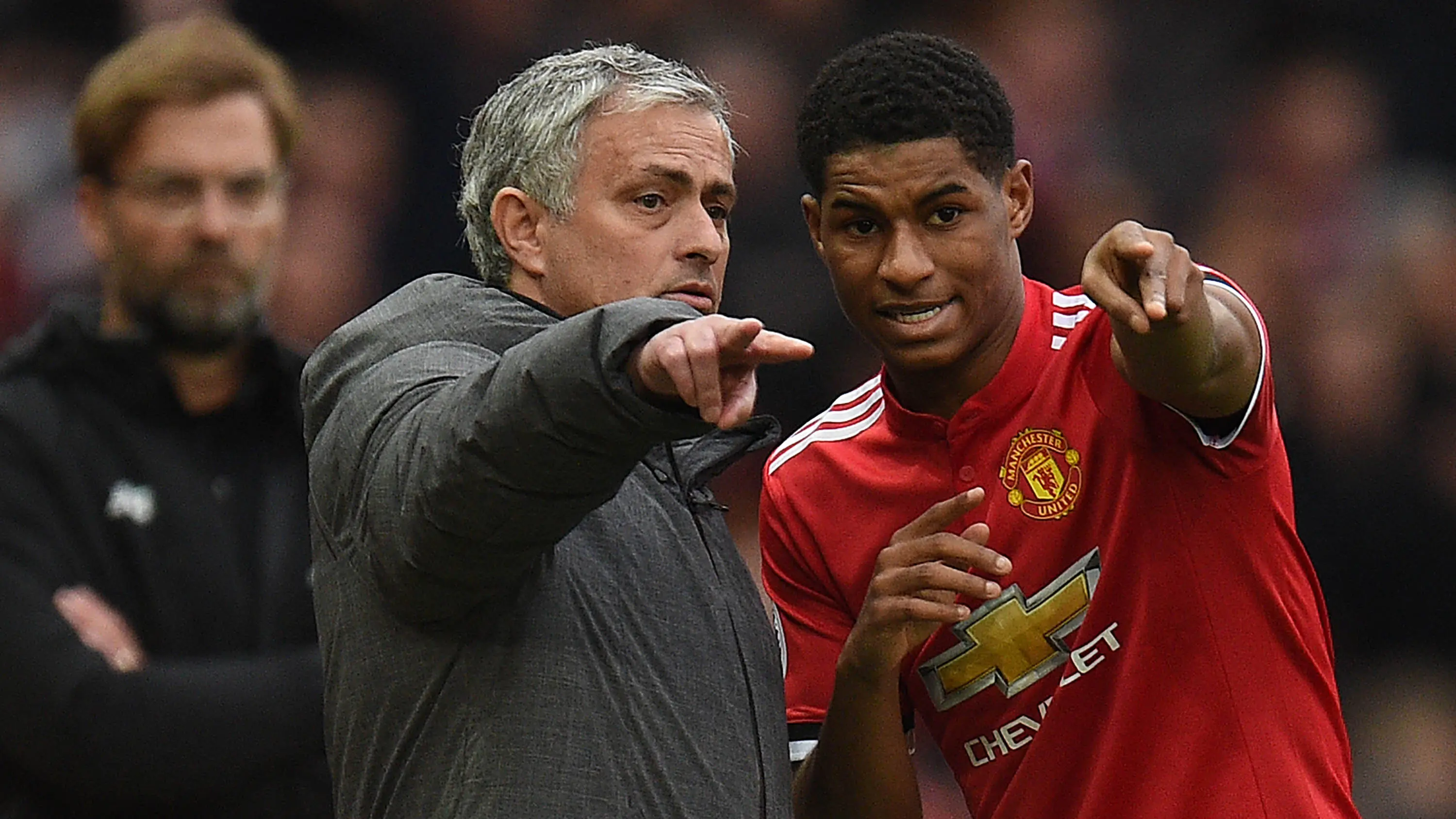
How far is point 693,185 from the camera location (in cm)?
302

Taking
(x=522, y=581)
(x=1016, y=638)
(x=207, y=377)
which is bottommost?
(x=1016, y=638)

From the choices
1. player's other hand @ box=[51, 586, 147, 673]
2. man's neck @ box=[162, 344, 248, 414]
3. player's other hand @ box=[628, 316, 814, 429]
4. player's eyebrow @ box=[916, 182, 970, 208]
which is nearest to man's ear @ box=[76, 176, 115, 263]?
man's neck @ box=[162, 344, 248, 414]

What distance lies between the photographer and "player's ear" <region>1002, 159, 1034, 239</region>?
3105 millimetres

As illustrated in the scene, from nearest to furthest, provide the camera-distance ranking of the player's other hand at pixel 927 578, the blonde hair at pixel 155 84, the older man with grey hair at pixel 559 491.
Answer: the older man with grey hair at pixel 559 491 → the player's other hand at pixel 927 578 → the blonde hair at pixel 155 84

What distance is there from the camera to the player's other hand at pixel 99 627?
327 cm

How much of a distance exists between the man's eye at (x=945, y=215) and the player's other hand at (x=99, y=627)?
1.46m

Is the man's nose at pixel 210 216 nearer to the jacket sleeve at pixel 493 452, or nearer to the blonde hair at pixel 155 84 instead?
the blonde hair at pixel 155 84

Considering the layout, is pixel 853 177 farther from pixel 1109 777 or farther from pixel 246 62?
pixel 246 62

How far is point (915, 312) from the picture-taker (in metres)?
3.02

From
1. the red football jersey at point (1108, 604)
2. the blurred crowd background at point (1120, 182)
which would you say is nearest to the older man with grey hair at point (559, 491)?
the red football jersey at point (1108, 604)

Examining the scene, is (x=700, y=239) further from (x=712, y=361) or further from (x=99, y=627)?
(x=99, y=627)

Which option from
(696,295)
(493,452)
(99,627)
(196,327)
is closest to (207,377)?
(196,327)

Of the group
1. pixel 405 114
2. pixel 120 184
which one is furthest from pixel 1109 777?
pixel 405 114

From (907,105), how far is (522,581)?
3.19ft
